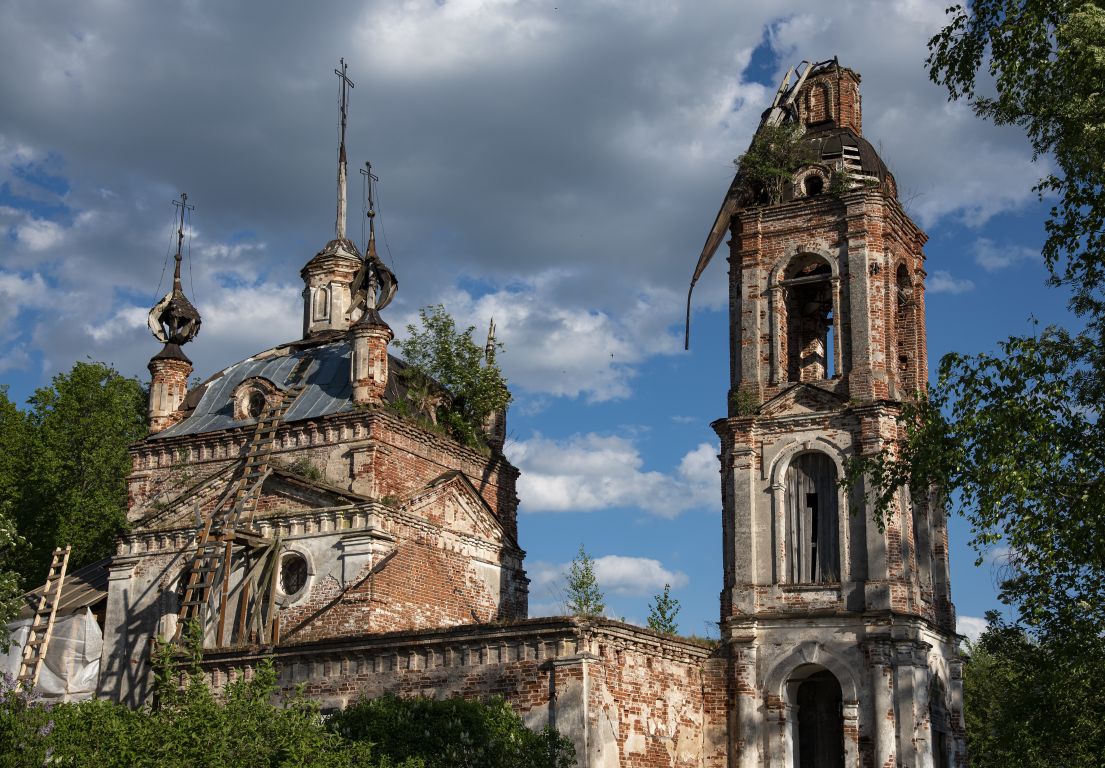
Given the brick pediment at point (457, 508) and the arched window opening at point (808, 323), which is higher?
the arched window opening at point (808, 323)

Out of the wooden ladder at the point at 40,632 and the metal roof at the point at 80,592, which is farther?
the metal roof at the point at 80,592

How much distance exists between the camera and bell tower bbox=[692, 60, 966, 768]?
2222cm

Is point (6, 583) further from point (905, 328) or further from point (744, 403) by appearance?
point (905, 328)

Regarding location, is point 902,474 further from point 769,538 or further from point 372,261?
point 372,261

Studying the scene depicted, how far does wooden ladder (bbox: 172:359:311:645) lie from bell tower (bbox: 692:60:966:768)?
8.69 meters

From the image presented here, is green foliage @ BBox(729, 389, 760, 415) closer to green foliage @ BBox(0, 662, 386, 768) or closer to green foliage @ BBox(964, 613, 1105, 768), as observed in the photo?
green foliage @ BBox(964, 613, 1105, 768)

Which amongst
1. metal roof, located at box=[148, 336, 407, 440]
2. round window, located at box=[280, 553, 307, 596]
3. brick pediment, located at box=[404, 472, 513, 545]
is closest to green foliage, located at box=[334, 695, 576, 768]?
round window, located at box=[280, 553, 307, 596]

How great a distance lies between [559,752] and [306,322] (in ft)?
51.3

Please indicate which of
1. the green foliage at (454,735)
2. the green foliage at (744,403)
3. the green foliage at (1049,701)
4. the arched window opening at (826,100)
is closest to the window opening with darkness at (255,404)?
the green foliage at (744,403)

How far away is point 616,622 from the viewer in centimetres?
2048

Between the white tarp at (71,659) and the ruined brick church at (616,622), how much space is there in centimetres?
40

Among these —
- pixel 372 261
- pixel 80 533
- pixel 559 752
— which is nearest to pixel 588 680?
pixel 559 752

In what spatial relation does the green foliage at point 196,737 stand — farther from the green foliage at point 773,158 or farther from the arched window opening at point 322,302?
the arched window opening at point 322,302

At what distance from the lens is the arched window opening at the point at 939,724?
23.2 m
